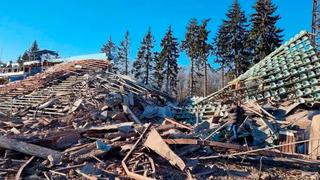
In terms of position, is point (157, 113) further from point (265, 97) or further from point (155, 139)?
point (155, 139)

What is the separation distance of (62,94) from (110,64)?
8.45 m

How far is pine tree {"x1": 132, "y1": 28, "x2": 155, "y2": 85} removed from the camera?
53156 mm

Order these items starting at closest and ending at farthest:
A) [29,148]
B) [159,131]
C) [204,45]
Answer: [29,148], [159,131], [204,45]

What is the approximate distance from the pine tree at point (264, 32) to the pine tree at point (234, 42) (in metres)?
2.06

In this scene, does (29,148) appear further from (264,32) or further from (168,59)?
(168,59)

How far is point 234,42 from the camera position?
41.9 metres

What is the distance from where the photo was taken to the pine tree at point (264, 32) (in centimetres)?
3594

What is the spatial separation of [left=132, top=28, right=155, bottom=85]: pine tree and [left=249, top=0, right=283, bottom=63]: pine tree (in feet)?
58.7

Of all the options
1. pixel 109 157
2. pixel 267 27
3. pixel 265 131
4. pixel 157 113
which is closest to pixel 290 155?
pixel 265 131

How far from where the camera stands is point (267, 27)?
37.0 m

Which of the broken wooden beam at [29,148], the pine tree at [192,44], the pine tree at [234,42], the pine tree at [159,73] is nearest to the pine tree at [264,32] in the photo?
the pine tree at [234,42]

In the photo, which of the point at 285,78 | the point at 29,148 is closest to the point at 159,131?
the point at 29,148

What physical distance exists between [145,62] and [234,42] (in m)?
15.4

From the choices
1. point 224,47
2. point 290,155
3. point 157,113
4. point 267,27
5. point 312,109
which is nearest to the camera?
point 290,155
